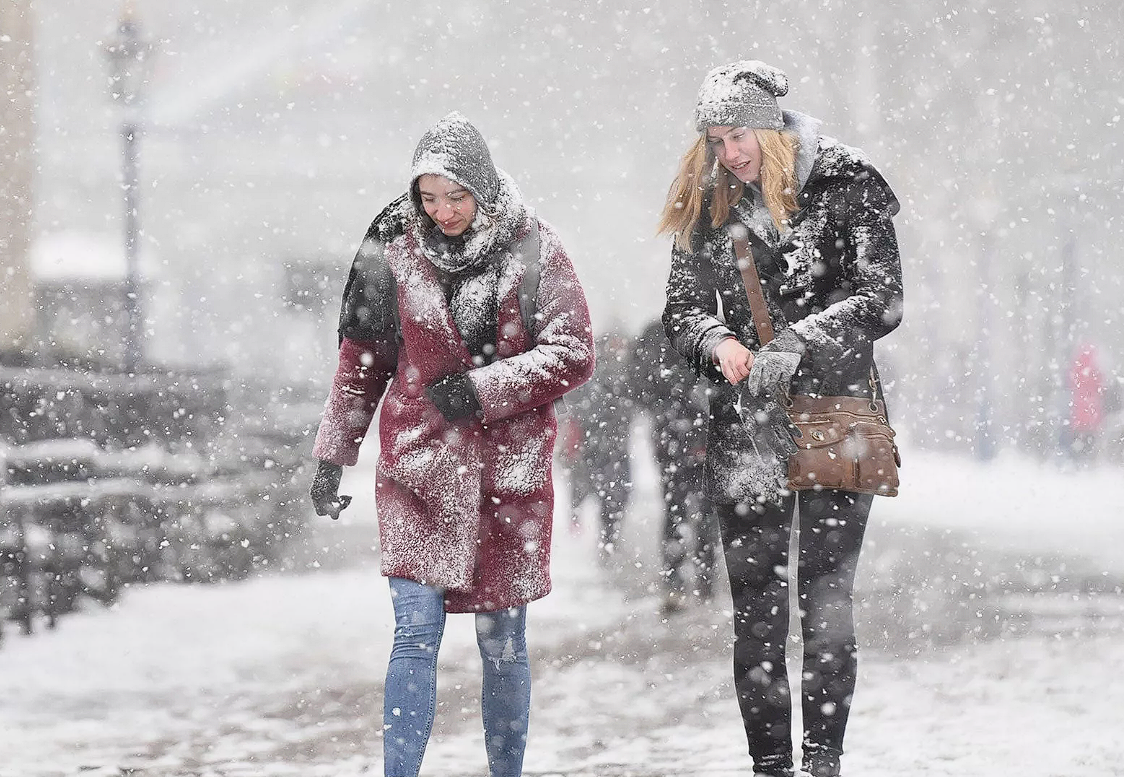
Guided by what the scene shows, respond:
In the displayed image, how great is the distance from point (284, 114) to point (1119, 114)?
13486 millimetres

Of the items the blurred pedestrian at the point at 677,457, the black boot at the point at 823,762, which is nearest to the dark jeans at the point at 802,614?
the black boot at the point at 823,762

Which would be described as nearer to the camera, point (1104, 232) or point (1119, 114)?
point (1119, 114)

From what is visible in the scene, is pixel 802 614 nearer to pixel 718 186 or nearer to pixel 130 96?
pixel 718 186

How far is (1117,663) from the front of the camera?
19.1 ft

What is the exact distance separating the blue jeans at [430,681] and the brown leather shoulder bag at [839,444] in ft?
2.63

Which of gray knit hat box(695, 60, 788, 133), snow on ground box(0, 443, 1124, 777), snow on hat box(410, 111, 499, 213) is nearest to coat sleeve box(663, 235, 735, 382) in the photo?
gray knit hat box(695, 60, 788, 133)

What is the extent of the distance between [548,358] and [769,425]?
574 millimetres

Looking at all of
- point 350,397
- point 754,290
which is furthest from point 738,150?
point 350,397

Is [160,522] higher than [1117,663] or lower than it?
higher

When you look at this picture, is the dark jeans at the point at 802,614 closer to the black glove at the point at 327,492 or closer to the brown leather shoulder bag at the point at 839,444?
the brown leather shoulder bag at the point at 839,444

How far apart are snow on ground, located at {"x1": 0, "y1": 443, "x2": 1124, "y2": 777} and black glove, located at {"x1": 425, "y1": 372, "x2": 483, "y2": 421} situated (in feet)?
4.60

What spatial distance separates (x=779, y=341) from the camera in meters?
3.24

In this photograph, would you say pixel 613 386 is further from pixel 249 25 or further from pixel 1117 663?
pixel 249 25

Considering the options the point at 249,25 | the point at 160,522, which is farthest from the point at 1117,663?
the point at 249,25
